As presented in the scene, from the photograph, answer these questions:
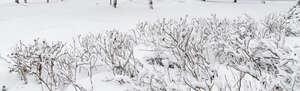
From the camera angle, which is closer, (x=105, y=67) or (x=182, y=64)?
(x=182, y=64)

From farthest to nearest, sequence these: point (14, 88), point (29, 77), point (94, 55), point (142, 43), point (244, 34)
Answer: point (142, 43) → point (244, 34) → point (94, 55) → point (29, 77) → point (14, 88)

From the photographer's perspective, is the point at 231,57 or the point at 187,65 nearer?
the point at 187,65

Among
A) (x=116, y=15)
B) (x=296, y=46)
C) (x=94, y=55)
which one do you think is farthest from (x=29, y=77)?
(x=116, y=15)

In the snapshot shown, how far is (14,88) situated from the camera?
3801 millimetres

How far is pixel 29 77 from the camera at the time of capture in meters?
4.15

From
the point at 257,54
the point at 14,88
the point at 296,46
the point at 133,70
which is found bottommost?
the point at 14,88

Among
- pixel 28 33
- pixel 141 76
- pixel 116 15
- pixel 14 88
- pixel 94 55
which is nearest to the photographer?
pixel 141 76

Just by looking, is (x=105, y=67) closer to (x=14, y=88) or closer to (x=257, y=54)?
(x=14, y=88)

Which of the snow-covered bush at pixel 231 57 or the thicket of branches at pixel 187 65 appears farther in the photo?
the thicket of branches at pixel 187 65

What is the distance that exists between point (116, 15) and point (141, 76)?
28.4ft

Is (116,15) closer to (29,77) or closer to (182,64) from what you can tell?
(29,77)

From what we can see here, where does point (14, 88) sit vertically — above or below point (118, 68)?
below

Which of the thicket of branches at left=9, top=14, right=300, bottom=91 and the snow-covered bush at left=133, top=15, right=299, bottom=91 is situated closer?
the snow-covered bush at left=133, top=15, right=299, bottom=91

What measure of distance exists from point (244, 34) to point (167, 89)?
2827mm
